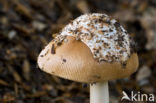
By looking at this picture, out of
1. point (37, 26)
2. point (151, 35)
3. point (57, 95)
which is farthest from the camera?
point (151, 35)

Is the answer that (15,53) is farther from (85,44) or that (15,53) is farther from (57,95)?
(85,44)

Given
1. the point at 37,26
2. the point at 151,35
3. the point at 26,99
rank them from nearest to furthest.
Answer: the point at 26,99 < the point at 37,26 < the point at 151,35

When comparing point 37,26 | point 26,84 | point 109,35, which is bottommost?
point 26,84

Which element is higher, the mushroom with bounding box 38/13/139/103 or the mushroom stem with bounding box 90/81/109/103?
the mushroom with bounding box 38/13/139/103

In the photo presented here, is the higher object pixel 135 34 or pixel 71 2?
pixel 71 2

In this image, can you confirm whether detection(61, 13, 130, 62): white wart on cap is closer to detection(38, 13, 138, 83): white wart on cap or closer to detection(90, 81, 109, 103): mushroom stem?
detection(38, 13, 138, 83): white wart on cap

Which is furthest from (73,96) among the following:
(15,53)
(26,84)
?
(15,53)

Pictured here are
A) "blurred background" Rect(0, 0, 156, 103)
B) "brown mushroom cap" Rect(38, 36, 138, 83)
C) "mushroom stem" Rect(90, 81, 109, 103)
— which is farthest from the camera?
"blurred background" Rect(0, 0, 156, 103)

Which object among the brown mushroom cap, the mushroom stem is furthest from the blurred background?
the brown mushroom cap
